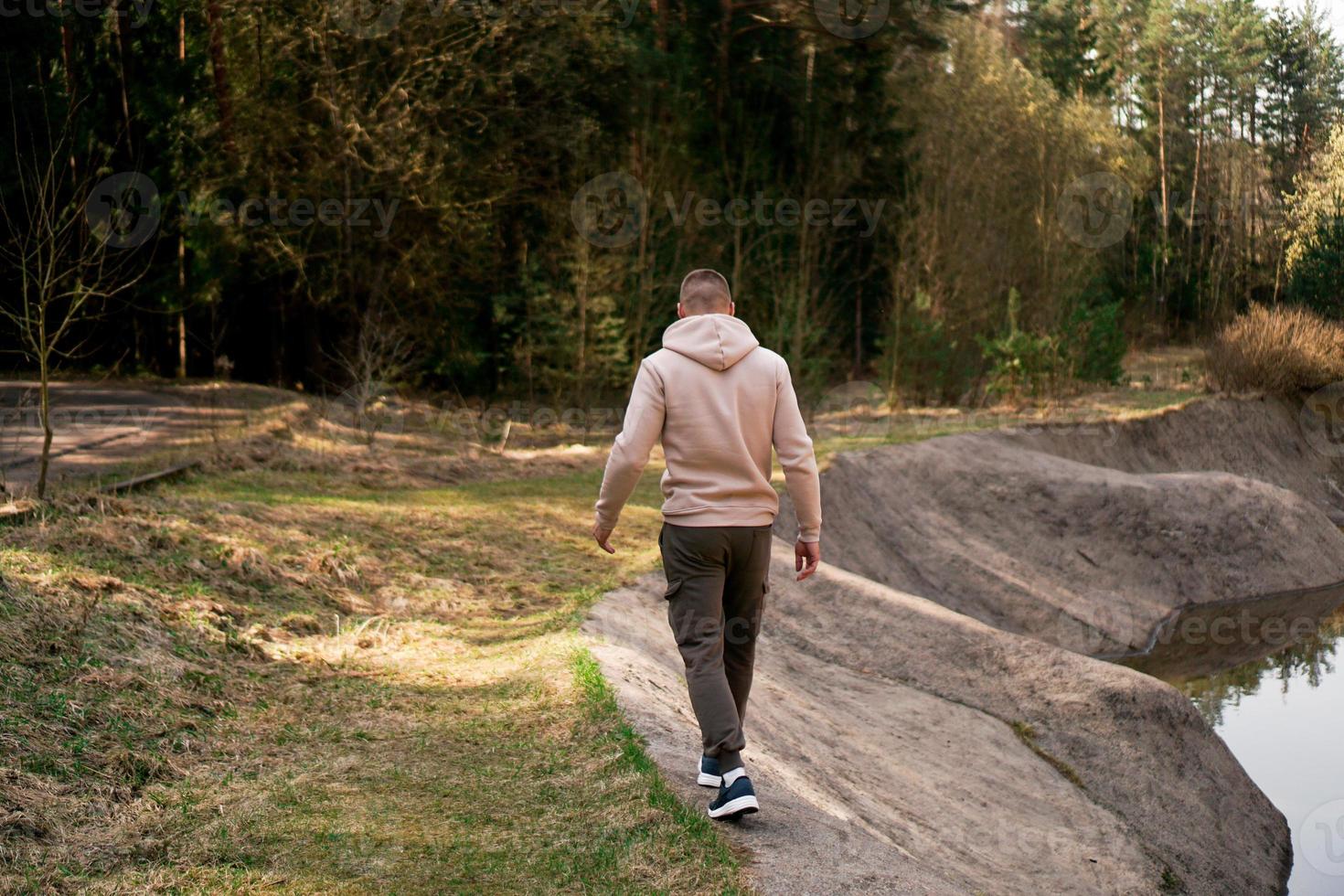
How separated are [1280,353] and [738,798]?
23.9 metres

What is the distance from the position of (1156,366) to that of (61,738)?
84.2ft

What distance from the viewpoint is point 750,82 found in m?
22.6

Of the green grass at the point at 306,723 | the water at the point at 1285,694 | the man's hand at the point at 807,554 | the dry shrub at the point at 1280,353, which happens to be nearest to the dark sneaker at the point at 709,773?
the green grass at the point at 306,723

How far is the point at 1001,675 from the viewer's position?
11.5 m

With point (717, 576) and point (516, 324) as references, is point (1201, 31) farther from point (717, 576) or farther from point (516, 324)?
point (717, 576)

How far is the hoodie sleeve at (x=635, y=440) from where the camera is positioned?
4652mm

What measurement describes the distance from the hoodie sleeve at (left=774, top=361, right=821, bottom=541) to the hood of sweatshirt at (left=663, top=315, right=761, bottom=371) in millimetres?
196

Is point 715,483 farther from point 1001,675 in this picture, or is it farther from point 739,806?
point 1001,675

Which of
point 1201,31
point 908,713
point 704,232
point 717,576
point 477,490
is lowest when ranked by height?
point 908,713

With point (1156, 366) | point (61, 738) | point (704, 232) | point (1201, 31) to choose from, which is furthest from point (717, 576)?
point (1201, 31)

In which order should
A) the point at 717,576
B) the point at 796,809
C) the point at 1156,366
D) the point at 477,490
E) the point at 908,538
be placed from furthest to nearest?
1. the point at 1156,366
2. the point at 908,538
3. the point at 477,490
4. the point at 796,809
5. the point at 717,576

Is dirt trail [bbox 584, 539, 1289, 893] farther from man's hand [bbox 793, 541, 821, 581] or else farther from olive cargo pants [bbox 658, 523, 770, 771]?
man's hand [bbox 793, 541, 821, 581]

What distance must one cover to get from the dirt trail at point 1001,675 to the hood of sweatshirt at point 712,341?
1.78 meters

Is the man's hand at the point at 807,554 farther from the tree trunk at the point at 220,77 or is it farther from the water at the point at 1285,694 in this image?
the tree trunk at the point at 220,77
